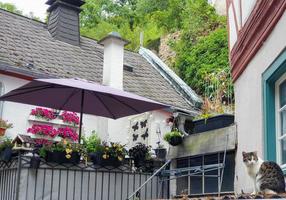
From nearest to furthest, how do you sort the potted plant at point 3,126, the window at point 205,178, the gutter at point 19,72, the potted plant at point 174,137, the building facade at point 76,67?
the window at point 205,178
the potted plant at point 174,137
the potted plant at point 3,126
the gutter at point 19,72
the building facade at point 76,67

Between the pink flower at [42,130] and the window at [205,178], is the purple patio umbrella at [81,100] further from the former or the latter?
the pink flower at [42,130]

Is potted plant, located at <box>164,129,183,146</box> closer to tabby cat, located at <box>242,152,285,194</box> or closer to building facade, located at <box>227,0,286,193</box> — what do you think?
building facade, located at <box>227,0,286,193</box>

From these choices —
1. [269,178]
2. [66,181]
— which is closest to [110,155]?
[66,181]

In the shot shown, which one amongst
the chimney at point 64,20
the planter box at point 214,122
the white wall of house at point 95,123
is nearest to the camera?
the planter box at point 214,122

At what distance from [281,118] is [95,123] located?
7.66 m

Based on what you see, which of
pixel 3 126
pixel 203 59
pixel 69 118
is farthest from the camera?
pixel 203 59

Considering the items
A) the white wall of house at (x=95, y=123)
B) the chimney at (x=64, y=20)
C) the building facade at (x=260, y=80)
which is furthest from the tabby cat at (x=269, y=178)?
the chimney at (x=64, y=20)

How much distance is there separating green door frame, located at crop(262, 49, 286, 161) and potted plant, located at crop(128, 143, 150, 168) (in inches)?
94.8

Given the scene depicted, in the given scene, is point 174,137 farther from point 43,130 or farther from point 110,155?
point 43,130

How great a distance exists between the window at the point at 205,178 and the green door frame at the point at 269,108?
5.72 ft

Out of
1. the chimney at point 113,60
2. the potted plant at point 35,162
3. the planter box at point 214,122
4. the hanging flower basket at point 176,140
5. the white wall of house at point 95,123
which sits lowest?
the potted plant at point 35,162

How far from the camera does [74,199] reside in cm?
678

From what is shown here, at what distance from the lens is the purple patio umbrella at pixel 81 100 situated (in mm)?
7508

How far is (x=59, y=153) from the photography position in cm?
670
